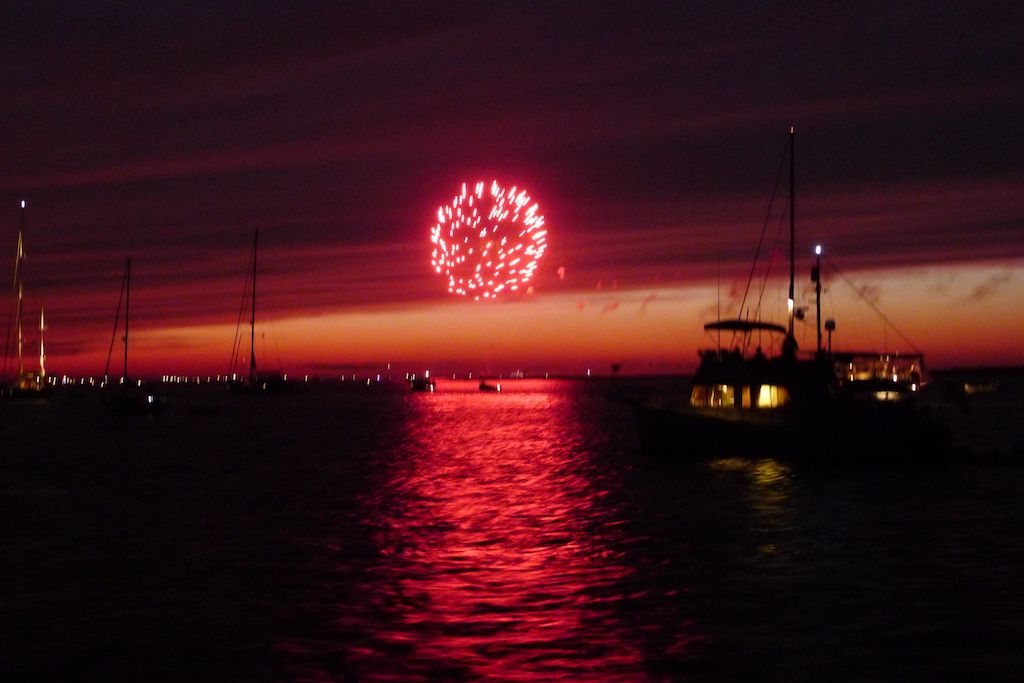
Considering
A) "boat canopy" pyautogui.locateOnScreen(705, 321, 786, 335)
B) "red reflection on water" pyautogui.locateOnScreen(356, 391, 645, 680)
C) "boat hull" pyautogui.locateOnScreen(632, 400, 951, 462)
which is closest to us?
"red reflection on water" pyautogui.locateOnScreen(356, 391, 645, 680)

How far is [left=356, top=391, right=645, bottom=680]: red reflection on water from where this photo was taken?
1809 cm

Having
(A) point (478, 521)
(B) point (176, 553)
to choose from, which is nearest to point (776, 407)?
(A) point (478, 521)

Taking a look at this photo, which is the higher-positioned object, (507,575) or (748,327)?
(748,327)

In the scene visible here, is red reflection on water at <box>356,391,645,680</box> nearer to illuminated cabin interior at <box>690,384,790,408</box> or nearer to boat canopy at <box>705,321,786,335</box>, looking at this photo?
illuminated cabin interior at <box>690,384,790,408</box>

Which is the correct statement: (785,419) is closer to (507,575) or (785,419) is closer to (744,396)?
(744,396)

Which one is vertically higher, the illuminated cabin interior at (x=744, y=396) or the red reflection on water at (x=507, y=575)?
the illuminated cabin interior at (x=744, y=396)

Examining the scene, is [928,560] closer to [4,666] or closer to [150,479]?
[4,666]

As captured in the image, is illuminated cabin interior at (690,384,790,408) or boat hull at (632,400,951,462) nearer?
boat hull at (632,400,951,462)

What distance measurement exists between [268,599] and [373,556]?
6230 millimetres

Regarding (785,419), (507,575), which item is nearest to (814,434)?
(785,419)

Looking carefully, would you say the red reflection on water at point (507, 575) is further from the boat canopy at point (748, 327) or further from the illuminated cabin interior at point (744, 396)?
the boat canopy at point (748, 327)

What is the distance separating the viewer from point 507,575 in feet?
83.0

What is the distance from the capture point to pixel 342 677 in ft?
55.3

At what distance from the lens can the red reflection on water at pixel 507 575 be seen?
59.4 feet
